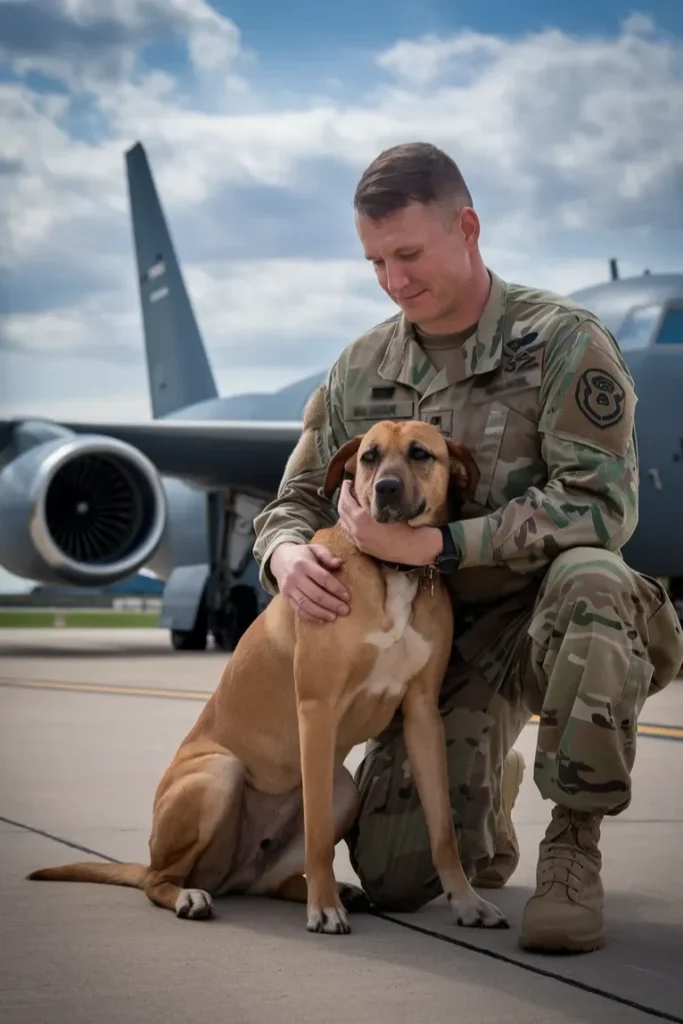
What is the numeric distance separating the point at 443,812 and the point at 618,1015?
2.38 feet

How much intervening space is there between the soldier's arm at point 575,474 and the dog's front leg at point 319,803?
0.40 metres

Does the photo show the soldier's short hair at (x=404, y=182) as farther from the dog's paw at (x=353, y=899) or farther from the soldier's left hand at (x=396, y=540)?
the dog's paw at (x=353, y=899)

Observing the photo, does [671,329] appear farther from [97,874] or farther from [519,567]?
[97,874]

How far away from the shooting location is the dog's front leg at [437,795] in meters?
2.65

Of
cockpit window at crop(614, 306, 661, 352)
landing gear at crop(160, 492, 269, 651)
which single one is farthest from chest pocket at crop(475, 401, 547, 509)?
landing gear at crop(160, 492, 269, 651)

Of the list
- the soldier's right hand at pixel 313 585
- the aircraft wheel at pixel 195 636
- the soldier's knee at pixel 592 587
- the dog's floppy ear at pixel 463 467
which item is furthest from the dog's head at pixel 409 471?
the aircraft wheel at pixel 195 636

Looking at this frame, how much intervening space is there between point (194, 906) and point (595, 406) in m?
1.17

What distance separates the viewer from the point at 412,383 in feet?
10.2

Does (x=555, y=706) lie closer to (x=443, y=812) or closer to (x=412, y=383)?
(x=443, y=812)

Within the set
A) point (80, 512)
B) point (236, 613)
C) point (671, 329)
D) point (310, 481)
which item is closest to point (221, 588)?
point (236, 613)

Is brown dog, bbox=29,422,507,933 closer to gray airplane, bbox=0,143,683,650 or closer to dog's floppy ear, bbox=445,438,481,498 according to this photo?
dog's floppy ear, bbox=445,438,481,498

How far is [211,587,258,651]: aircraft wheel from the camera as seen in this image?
41.0 ft

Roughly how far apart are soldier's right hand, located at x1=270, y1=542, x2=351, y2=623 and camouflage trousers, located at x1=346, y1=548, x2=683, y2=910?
1.18 feet

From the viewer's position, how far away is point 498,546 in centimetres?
273
